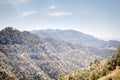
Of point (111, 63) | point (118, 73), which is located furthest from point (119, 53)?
point (118, 73)

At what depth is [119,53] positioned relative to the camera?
16850 centimetres

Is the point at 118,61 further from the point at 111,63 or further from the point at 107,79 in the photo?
the point at 107,79

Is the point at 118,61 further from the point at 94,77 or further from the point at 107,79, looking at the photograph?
the point at 107,79

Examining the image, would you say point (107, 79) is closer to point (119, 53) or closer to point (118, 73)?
point (118, 73)

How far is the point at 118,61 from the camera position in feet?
509

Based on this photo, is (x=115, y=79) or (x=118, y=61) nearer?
(x=115, y=79)

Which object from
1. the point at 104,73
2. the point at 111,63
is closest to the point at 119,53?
the point at 111,63

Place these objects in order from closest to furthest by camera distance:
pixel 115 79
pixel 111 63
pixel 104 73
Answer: pixel 115 79, pixel 104 73, pixel 111 63

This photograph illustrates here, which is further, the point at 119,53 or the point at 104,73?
the point at 119,53

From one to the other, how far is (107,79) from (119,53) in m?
55.7

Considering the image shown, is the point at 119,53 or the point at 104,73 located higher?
the point at 119,53

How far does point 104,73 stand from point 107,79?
3286cm

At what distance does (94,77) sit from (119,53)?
115 feet

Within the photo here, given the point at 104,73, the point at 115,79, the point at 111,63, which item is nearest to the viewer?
the point at 115,79
